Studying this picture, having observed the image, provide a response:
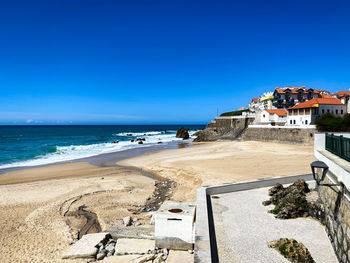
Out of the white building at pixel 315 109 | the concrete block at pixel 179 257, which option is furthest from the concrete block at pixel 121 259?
the white building at pixel 315 109

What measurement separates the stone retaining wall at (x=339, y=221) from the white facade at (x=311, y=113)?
3447 cm

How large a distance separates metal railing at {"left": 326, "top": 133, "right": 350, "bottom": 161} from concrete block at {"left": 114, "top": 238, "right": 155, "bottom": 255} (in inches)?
218

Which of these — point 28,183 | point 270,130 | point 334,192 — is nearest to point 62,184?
A: point 28,183

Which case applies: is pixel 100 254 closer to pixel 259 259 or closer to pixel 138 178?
pixel 259 259

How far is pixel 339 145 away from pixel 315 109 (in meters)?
35.0

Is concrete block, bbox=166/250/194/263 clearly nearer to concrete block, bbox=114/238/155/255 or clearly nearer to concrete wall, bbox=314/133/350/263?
concrete block, bbox=114/238/155/255

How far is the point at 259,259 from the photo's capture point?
16.1ft

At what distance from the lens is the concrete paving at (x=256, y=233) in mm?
5027

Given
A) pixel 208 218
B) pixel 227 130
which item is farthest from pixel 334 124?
pixel 208 218

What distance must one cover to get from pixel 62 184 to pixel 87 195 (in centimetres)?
378

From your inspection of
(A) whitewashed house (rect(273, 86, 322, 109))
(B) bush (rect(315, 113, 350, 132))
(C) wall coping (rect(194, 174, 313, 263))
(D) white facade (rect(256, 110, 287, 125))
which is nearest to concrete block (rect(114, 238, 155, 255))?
(C) wall coping (rect(194, 174, 313, 263))

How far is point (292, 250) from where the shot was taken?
4988mm

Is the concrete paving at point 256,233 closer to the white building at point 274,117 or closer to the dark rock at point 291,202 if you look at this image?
the dark rock at point 291,202

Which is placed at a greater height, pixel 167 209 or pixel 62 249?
pixel 167 209
